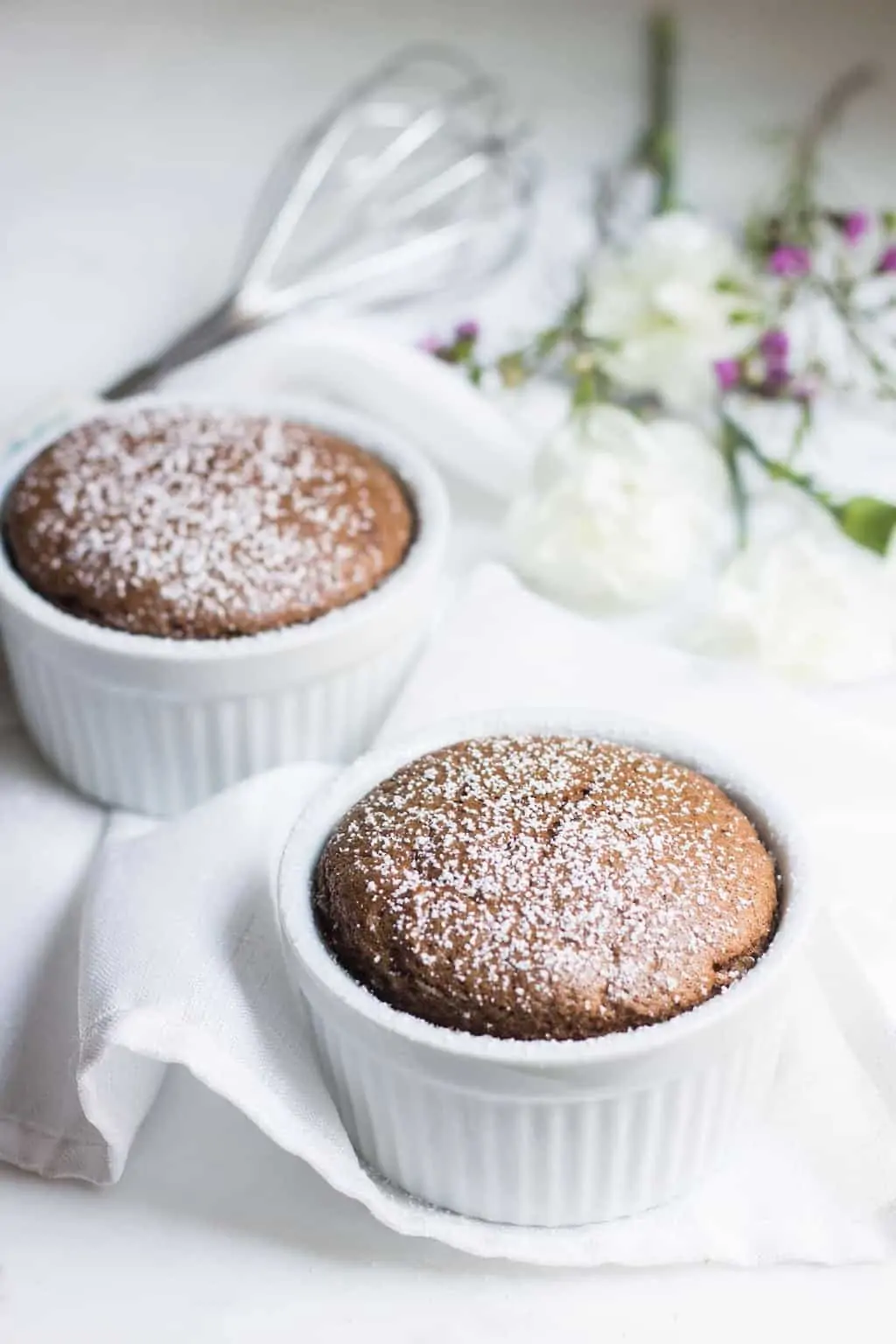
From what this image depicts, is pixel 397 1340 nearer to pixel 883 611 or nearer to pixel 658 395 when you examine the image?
pixel 883 611

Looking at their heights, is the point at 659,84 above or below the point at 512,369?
above

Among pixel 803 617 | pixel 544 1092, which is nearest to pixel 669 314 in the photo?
pixel 803 617

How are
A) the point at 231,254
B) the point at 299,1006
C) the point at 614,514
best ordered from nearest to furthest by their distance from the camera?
the point at 299,1006
the point at 614,514
the point at 231,254

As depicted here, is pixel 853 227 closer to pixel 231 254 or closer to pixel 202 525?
pixel 231 254

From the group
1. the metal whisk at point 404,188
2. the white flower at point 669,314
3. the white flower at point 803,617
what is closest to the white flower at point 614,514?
the white flower at point 803,617

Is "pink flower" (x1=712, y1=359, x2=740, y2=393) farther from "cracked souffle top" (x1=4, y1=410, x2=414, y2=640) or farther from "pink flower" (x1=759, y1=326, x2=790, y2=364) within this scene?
"cracked souffle top" (x1=4, y1=410, x2=414, y2=640)

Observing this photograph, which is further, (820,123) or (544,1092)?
(820,123)
